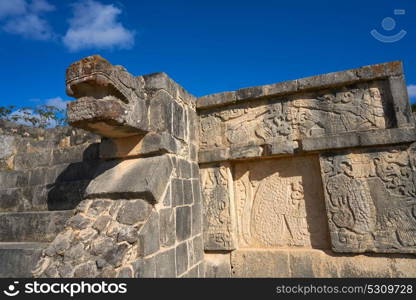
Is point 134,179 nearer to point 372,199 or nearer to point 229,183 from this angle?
point 229,183

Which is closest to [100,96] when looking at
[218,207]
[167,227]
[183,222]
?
[167,227]

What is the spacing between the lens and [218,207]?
3346 millimetres

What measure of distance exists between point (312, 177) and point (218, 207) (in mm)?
1152

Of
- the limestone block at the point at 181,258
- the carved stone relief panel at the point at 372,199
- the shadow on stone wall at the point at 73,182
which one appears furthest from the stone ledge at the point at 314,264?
the shadow on stone wall at the point at 73,182

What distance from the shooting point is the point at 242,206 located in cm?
343

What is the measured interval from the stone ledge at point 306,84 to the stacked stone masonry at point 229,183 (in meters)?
0.01

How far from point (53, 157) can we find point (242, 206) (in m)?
2.67

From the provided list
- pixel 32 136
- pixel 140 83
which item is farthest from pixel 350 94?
pixel 32 136

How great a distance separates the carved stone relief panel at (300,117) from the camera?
293 cm

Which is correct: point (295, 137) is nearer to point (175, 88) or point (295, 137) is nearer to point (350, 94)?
point (350, 94)

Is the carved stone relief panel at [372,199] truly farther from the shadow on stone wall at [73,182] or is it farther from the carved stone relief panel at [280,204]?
the shadow on stone wall at [73,182]

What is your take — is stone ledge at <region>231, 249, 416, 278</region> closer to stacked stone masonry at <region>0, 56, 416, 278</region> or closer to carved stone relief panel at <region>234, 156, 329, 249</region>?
stacked stone masonry at <region>0, 56, 416, 278</region>

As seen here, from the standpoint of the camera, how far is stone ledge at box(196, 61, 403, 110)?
289 cm

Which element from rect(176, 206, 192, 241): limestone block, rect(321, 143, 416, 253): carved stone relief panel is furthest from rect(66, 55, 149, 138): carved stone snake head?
rect(321, 143, 416, 253): carved stone relief panel
